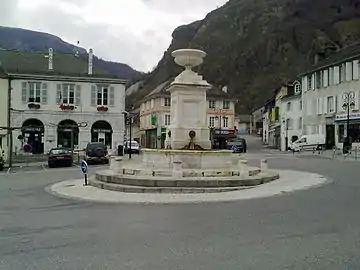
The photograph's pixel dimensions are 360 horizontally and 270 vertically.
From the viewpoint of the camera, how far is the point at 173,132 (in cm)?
2078

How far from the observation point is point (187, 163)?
62.8 feet

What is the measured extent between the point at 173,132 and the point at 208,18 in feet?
527

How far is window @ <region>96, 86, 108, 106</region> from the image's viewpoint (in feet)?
173

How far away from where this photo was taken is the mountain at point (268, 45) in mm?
121812

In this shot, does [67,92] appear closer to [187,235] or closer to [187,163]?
[187,163]

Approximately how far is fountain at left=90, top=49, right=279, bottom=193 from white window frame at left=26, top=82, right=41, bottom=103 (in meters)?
32.4

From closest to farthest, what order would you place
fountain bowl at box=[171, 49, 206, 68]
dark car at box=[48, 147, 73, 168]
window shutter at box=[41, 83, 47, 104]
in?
fountain bowl at box=[171, 49, 206, 68], dark car at box=[48, 147, 73, 168], window shutter at box=[41, 83, 47, 104]

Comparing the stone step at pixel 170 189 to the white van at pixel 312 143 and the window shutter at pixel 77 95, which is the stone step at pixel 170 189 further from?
the white van at pixel 312 143

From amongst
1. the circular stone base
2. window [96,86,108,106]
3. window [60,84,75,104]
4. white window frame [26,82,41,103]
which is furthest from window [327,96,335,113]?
the circular stone base

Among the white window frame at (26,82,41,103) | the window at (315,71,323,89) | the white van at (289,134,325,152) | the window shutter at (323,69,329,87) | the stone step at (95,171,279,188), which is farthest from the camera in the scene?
the window at (315,71,323,89)

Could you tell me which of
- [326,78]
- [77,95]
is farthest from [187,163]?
[326,78]

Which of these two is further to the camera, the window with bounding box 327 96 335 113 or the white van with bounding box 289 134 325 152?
the white van with bounding box 289 134 325 152

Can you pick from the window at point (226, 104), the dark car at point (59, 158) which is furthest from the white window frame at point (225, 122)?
the dark car at point (59, 158)

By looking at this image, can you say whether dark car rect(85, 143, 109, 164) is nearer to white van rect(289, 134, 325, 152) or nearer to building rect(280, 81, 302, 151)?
white van rect(289, 134, 325, 152)
